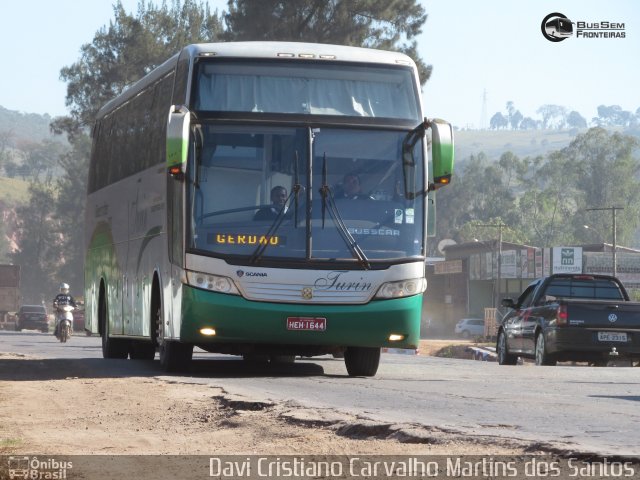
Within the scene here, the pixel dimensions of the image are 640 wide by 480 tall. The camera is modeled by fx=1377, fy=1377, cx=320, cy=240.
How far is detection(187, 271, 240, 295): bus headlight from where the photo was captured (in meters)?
16.2

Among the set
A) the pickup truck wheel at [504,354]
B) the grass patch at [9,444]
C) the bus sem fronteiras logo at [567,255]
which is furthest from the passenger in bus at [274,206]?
the bus sem fronteiras logo at [567,255]

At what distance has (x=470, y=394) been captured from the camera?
14.3 m

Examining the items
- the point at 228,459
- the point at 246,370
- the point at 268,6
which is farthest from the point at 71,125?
the point at 228,459

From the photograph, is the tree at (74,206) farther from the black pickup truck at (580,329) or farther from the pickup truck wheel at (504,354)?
the black pickup truck at (580,329)

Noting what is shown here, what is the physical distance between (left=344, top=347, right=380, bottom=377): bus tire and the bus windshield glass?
10.6ft

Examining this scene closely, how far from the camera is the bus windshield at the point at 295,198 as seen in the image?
16.2 m

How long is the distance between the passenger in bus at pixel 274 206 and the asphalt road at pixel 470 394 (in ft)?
6.51

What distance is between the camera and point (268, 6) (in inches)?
2216

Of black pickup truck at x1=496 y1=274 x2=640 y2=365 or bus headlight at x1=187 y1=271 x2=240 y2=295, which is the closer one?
bus headlight at x1=187 y1=271 x2=240 y2=295

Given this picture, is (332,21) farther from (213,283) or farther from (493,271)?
(493,271)

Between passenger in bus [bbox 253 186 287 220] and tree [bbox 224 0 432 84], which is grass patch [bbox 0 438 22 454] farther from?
tree [bbox 224 0 432 84]

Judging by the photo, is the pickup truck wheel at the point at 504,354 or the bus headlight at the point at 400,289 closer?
the bus headlight at the point at 400,289

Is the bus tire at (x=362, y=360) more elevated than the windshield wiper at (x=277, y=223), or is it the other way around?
the windshield wiper at (x=277, y=223)

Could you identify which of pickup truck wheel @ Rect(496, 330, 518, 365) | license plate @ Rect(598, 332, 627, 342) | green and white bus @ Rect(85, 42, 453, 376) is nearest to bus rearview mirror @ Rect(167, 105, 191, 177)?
green and white bus @ Rect(85, 42, 453, 376)
